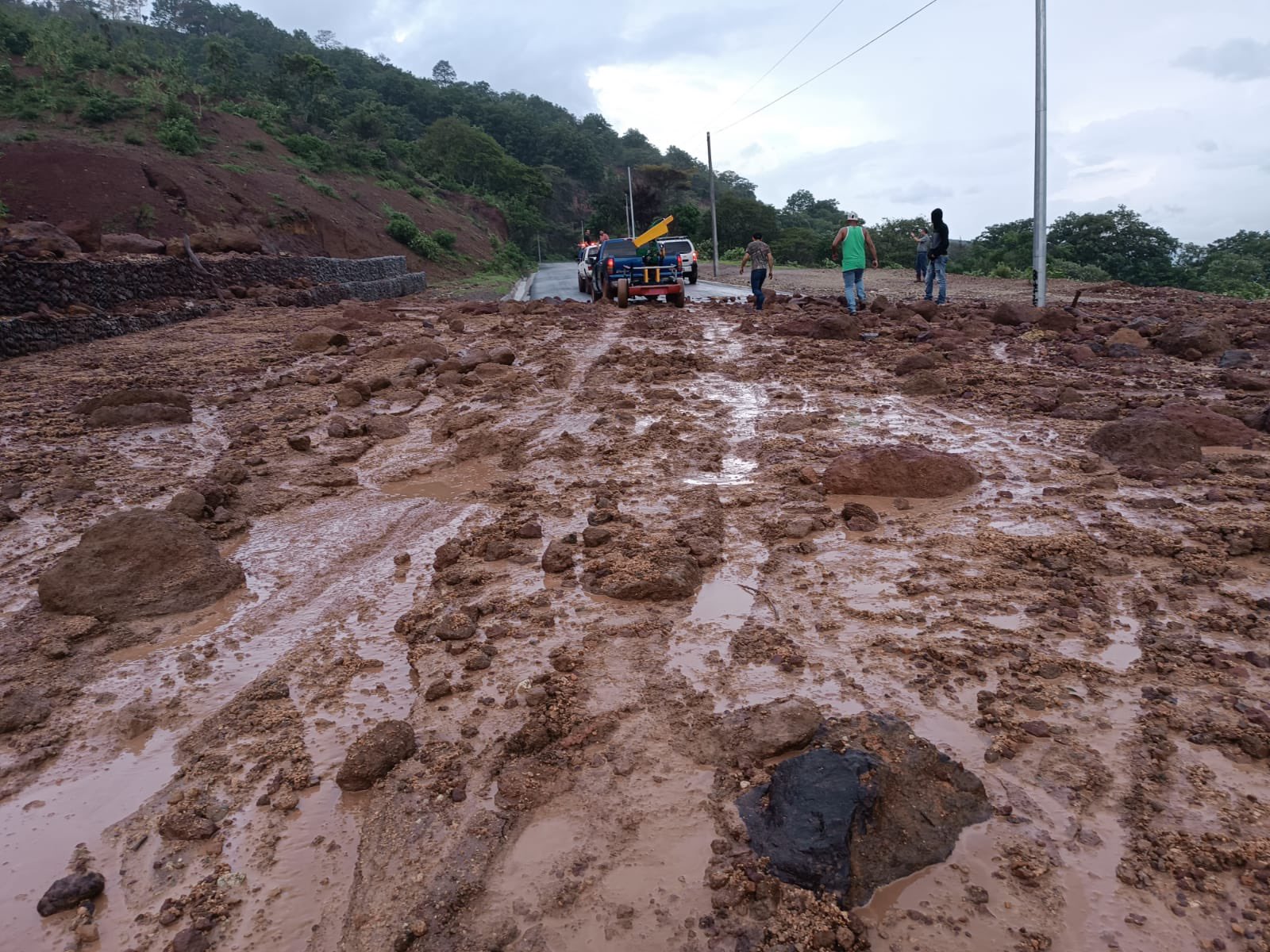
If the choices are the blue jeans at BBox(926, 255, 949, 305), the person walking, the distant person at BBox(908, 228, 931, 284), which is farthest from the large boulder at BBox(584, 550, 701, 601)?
the distant person at BBox(908, 228, 931, 284)

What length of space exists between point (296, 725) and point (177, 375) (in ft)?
30.1

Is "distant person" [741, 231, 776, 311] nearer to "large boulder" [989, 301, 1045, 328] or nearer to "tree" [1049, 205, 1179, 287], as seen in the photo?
"large boulder" [989, 301, 1045, 328]

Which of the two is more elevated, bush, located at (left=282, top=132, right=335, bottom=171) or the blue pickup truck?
bush, located at (left=282, top=132, right=335, bottom=171)

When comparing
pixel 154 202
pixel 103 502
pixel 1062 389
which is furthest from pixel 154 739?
pixel 154 202

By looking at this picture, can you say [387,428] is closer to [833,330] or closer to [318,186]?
[833,330]

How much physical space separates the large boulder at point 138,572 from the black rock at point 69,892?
2.06 m

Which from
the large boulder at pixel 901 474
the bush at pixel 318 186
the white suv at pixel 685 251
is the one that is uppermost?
the bush at pixel 318 186

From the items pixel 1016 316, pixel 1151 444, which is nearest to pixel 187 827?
pixel 1151 444

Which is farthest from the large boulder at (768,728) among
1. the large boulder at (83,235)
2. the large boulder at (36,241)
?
the large boulder at (83,235)

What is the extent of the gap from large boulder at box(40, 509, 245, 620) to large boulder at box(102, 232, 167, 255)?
1736cm

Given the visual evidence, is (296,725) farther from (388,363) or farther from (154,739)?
(388,363)

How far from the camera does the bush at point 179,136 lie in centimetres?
3081

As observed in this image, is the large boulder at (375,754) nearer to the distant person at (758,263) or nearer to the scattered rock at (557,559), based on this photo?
the scattered rock at (557,559)

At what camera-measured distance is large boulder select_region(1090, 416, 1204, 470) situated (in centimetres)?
575
